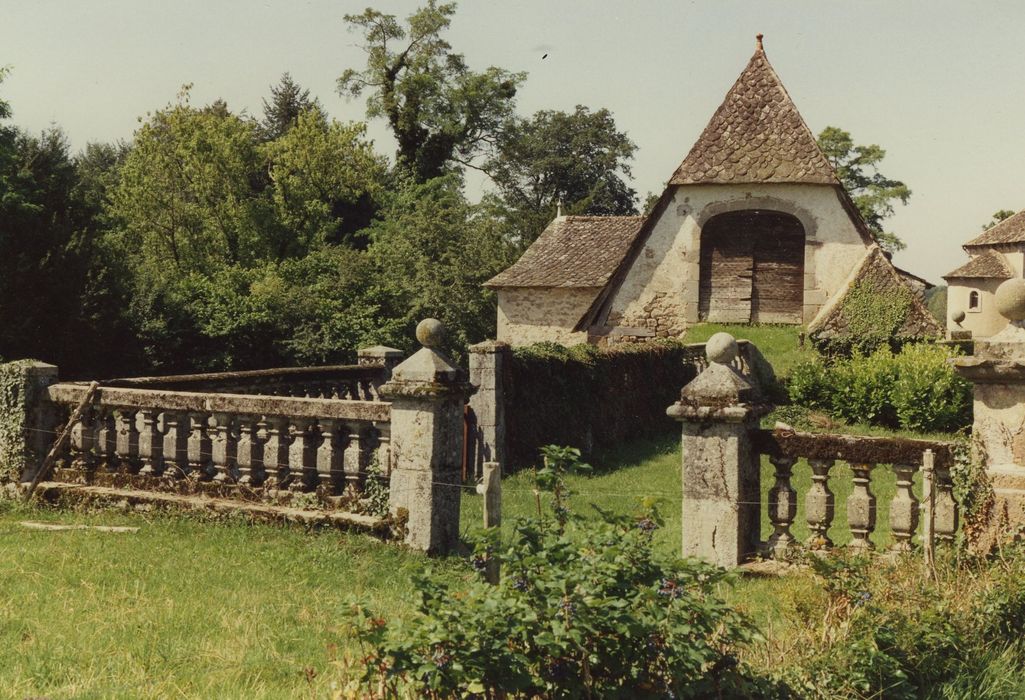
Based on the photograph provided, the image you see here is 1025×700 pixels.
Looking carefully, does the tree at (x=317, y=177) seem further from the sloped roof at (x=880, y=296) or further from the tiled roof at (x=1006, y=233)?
the tiled roof at (x=1006, y=233)

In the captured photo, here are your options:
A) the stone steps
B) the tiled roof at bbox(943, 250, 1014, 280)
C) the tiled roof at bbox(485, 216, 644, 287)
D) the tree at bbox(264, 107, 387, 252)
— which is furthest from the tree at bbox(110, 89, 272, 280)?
the tiled roof at bbox(943, 250, 1014, 280)

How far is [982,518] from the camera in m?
6.14

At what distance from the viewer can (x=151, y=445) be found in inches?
371

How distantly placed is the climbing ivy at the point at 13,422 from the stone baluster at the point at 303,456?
9.93ft

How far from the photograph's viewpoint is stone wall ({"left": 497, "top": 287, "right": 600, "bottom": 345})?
97.8 ft

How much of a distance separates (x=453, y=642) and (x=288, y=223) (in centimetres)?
3949

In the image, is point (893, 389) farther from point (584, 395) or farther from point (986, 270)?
point (986, 270)

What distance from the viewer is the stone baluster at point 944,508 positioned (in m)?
6.22

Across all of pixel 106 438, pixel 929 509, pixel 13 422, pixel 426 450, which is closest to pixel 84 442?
pixel 106 438

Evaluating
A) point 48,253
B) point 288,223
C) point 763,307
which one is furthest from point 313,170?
point 763,307

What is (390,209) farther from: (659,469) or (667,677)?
(667,677)

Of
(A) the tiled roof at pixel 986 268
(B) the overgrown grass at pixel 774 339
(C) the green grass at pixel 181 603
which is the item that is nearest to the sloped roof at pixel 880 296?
(B) the overgrown grass at pixel 774 339

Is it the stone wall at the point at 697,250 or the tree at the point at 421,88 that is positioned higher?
the tree at the point at 421,88

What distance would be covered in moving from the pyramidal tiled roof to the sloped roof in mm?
1982
